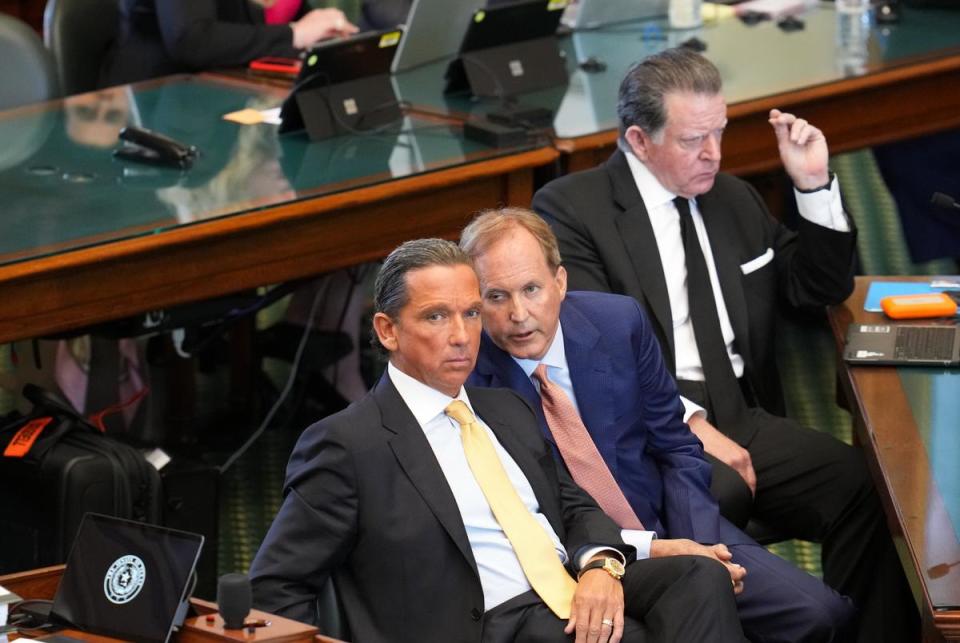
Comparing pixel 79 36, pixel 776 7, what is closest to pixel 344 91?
pixel 79 36

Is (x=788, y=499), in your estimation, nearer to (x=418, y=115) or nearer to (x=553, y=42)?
(x=418, y=115)

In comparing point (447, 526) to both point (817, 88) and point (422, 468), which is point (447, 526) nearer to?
point (422, 468)

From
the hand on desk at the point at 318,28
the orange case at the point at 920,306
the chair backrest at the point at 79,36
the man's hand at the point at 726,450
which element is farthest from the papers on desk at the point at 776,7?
the man's hand at the point at 726,450

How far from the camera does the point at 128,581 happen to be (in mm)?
1944

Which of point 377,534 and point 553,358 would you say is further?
point 553,358

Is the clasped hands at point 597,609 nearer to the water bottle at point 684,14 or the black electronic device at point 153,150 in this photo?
→ the black electronic device at point 153,150

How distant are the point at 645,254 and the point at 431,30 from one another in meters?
1.74

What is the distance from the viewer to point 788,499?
10.2 ft

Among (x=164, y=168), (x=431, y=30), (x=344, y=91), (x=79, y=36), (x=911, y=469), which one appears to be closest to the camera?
(x=911, y=469)

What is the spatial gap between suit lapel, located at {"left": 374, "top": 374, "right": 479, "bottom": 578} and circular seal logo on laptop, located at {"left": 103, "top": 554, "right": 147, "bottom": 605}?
0.48 metres

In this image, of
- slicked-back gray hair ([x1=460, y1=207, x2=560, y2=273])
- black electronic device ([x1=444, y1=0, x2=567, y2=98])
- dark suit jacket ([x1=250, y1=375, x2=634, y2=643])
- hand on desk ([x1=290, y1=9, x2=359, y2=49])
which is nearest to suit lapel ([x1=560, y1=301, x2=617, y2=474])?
slicked-back gray hair ([x1=460, y1=207, x2=560, y2=273])

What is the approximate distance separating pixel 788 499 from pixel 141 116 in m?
2.11

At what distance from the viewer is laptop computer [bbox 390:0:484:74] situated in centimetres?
463

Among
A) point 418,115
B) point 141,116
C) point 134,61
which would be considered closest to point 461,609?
point 418,115
